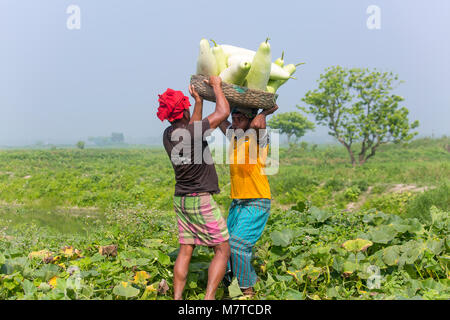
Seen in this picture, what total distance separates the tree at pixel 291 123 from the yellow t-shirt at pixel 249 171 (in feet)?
109

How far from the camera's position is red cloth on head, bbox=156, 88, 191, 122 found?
9.16 feet

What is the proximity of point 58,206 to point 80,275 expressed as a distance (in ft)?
33.4

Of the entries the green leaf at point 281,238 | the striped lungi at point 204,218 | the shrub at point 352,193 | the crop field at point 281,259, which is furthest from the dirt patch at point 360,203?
the striped lungi at point 204,218

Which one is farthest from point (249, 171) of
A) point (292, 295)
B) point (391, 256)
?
point (391, 256)

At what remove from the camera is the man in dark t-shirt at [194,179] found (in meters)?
2.81

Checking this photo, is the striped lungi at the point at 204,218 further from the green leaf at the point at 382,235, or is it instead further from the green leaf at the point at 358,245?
the green leaf at the point at 382,235

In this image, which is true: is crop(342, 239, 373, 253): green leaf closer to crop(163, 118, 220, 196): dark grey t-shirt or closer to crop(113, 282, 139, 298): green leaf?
crop(163, 118, 220, 196): dark grey t-shirt

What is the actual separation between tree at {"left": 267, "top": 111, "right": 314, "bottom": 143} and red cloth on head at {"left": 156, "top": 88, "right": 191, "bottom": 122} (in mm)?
33758

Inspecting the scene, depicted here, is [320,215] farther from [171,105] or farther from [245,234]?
[171,105]

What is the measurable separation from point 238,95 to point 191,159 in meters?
0.64

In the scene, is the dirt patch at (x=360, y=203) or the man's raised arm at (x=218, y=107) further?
the dirt patch at (x=360, y=203)

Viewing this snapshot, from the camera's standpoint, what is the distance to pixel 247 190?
126 inches

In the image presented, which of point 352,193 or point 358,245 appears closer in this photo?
point 358,245
